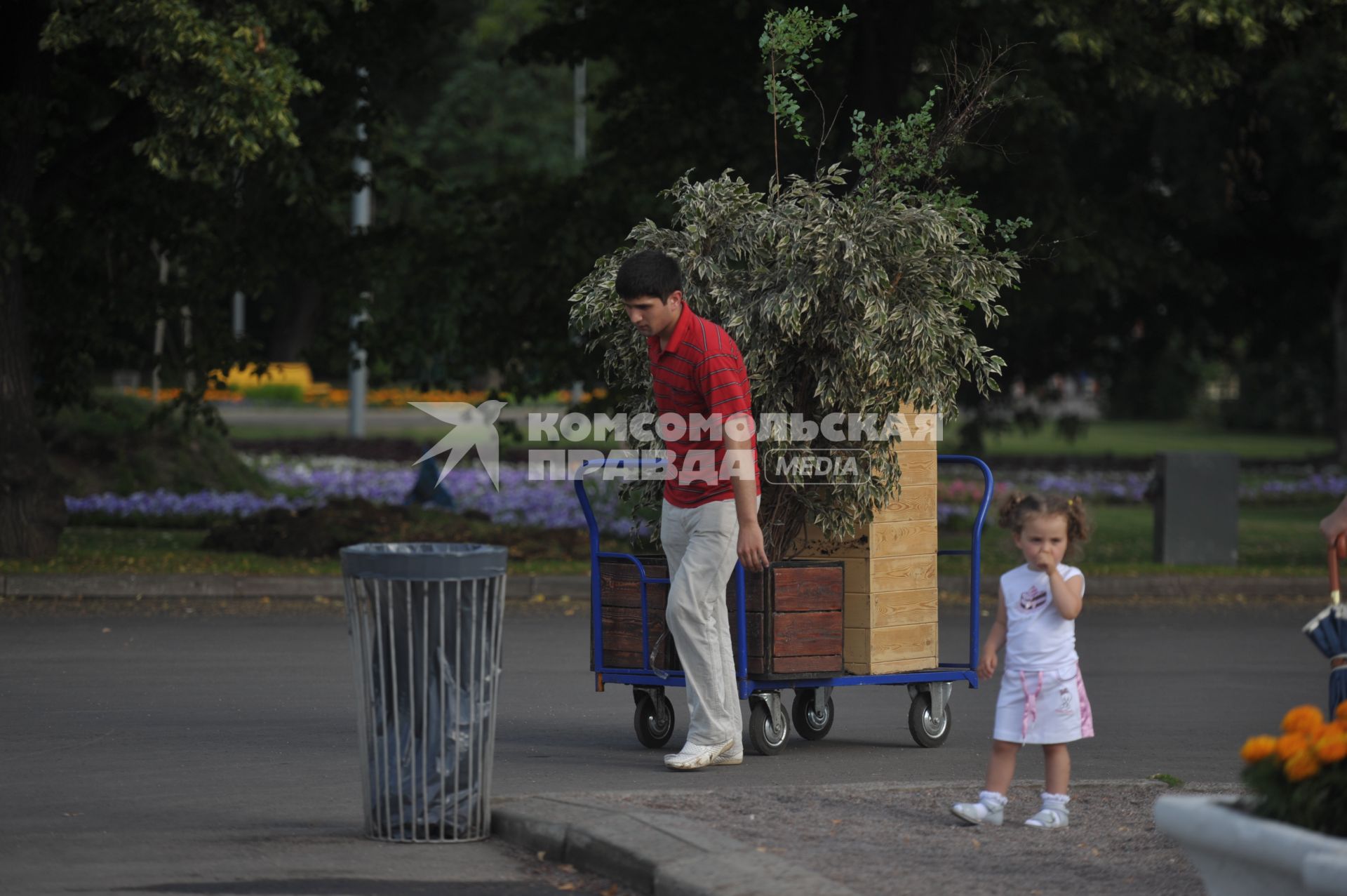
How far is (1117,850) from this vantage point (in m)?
6.07

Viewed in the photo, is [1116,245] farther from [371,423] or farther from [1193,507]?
[371,423]

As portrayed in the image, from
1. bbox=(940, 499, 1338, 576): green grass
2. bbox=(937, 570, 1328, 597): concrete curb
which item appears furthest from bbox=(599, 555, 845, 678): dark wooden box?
bbox=(937, 570, 1328, 597): concrete curb

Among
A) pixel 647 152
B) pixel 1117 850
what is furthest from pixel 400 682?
pixel 647 152

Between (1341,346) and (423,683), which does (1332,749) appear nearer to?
(423,683)

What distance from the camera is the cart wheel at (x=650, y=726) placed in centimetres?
828

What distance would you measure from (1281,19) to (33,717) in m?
11.2

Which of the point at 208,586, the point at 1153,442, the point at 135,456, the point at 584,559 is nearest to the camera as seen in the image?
the point at 208,586

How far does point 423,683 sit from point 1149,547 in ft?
44.9

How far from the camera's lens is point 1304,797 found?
14.5 feet

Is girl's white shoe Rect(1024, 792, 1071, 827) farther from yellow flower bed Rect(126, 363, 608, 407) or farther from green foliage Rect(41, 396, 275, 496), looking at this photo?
yellow flower bed Rect(126, 363, 608, 407)

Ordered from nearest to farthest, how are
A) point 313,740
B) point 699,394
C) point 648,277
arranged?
point 648,277 → point 699,394 → point 313,740

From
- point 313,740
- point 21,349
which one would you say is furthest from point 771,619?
point 21,349

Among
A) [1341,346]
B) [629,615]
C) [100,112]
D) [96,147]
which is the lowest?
[629,615]

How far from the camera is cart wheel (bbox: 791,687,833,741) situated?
8.53 metres
